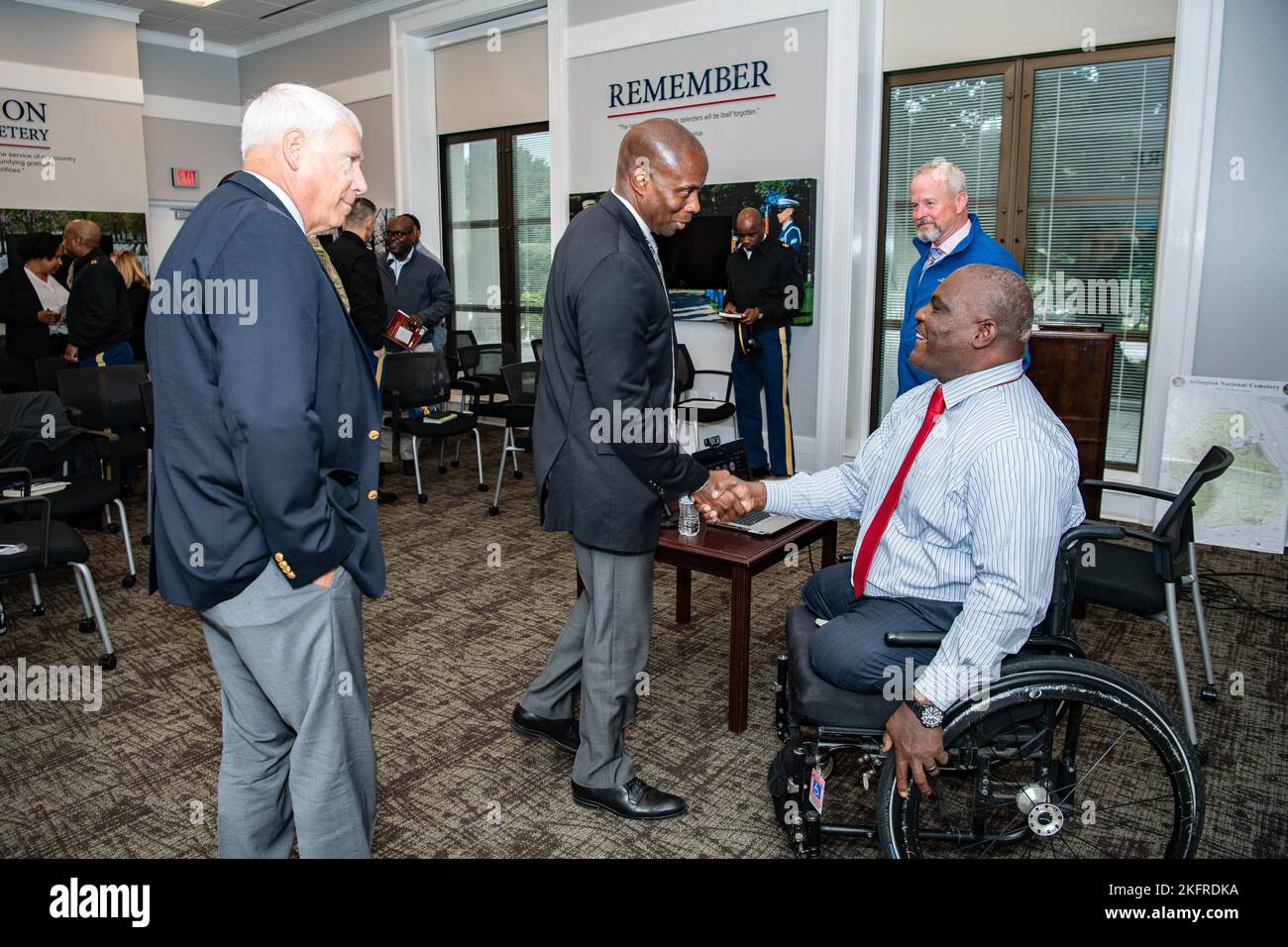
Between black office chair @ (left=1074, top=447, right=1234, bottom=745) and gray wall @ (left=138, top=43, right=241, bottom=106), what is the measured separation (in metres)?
10.5

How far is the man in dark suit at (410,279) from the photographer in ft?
21.5

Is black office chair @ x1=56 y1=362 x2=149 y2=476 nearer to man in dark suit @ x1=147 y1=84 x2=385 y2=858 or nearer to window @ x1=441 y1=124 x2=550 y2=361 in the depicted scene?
man in dark suit @ x1=147 y1=84 x2=385 y2=858

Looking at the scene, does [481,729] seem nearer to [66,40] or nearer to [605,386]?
[605,386]

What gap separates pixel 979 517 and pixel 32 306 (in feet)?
22.4

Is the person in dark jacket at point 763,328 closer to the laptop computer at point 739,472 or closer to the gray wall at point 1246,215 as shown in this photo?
the gray wall at point 1246,215

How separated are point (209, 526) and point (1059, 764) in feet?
6.44

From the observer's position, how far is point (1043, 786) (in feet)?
6.59

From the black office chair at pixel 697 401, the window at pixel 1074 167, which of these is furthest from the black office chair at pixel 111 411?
the window at pixel 1074 167

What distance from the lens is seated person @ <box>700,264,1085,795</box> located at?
6.10ft

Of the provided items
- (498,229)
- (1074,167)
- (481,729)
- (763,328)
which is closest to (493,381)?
(763,328)

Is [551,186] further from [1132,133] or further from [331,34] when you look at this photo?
[1132,133]

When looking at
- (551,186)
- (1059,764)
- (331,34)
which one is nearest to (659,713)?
(1059,764)

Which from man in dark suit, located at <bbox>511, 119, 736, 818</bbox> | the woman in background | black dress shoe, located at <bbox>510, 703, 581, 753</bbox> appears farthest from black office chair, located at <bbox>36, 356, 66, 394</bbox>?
man in dark suit, located at <bbox>511, 119, 736, 818</bbox>

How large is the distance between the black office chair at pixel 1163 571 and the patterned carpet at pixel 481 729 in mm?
318
